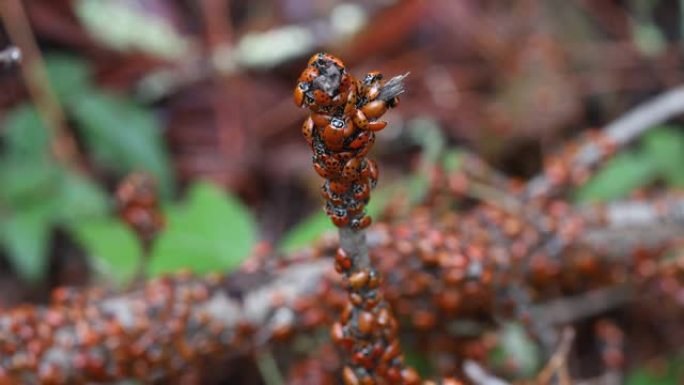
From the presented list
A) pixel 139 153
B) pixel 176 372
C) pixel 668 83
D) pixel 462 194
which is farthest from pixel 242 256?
pixel 668 83

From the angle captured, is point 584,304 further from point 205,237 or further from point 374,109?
point 374,109

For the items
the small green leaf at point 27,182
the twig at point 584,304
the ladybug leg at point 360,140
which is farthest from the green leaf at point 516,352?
the small green leaf at point 27,182

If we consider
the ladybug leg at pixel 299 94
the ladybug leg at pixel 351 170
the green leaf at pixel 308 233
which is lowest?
the ladybug leg at pixel 351 170

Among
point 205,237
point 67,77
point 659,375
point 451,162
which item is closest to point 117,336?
point 205,237

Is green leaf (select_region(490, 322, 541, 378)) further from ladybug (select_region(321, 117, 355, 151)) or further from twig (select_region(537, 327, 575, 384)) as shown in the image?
ladybug (select_region(321, 117, 355, 151))

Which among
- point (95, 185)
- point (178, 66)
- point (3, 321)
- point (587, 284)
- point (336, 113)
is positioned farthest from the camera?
point (178, 66)

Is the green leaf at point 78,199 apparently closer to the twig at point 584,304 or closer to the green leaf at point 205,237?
the green leaf at point 205,237

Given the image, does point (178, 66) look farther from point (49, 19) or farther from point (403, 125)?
point (403, 125)
